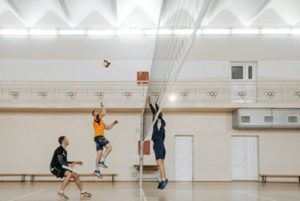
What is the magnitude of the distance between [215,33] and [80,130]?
349 inches

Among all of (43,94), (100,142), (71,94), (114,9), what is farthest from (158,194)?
(114,9)

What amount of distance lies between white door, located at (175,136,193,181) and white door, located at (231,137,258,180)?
7.29ft

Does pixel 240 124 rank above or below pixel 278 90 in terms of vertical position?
below

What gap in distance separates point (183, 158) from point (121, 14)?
28.0 feet

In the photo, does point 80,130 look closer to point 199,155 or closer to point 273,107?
point 199,155

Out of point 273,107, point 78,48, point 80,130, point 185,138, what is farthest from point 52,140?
point 273,107

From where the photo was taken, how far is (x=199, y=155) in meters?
23.0

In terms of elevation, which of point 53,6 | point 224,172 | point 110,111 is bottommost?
point 224,172

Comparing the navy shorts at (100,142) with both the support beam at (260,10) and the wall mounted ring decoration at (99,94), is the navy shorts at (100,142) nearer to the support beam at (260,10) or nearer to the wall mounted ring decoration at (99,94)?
the wall mounted ring decoration at (99,94)

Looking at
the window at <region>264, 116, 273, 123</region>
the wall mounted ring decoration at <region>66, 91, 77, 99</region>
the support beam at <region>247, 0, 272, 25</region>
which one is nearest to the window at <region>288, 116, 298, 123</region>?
the window at <region>264, 116, 273, 123</region>

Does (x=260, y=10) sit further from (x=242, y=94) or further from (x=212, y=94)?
(x=212, y=94)

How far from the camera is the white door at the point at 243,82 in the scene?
77.8 ft

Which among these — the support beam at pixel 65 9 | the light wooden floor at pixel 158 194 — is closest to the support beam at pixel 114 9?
the support beam at pixel 65 9

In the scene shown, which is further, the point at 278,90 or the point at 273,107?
the point at 278,90
